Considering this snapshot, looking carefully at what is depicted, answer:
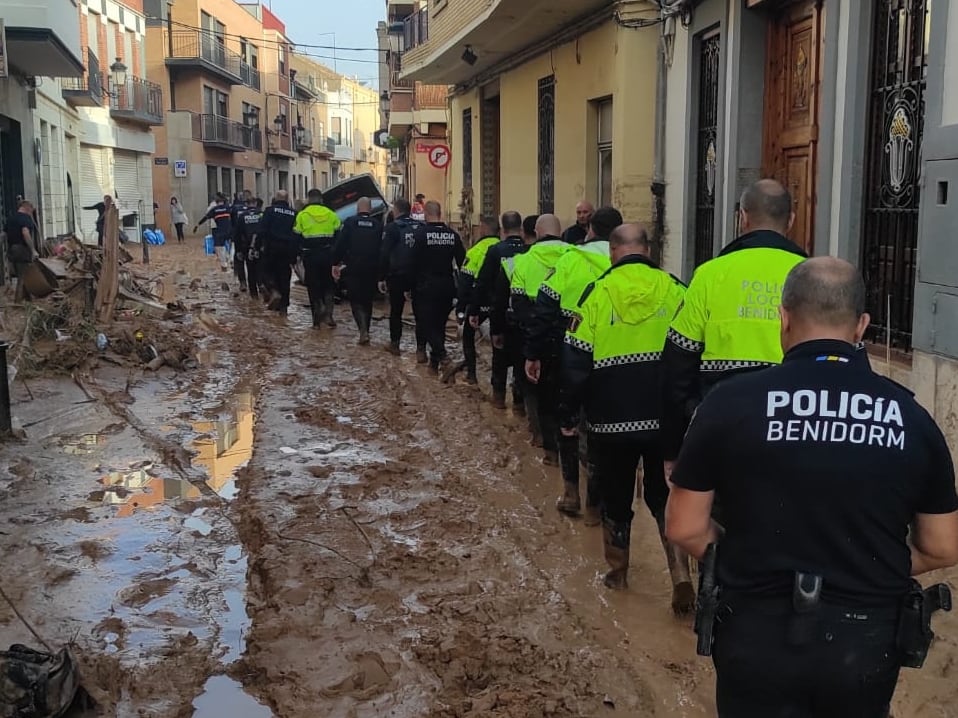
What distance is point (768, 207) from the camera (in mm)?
4395

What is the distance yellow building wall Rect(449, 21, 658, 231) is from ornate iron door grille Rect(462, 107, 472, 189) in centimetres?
79

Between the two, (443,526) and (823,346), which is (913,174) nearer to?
(443,526)

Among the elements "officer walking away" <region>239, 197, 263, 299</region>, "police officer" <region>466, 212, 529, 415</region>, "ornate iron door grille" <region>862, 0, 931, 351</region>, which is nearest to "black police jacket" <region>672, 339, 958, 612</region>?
"ornate iron door grille" <region>862, 0, 931, 351</region>

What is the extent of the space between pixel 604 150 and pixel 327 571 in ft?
33.0

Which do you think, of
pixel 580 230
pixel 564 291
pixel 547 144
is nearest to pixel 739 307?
pixel 564 291

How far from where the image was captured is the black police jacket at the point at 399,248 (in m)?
11.5

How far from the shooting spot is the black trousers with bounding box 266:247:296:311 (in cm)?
1602

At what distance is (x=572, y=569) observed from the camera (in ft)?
18.6

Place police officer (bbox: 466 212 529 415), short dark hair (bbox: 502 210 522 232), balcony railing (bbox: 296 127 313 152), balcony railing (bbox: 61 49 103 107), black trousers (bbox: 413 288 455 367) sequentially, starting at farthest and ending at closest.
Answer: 1. balcony railing (bbox: 296 127 313 152)
2. balcony railing (bbox: 61 49 103 107)
3. black trousers (bbox: 413 288 455 367)
4. short dark hair (bbox: 502 210 522 232)
5. police officer (bbox: 466 212 529 415)

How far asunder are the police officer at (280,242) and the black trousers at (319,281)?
1.07 m

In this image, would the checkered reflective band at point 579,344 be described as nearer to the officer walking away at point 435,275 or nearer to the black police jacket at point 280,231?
the officer walking away at point 435,275

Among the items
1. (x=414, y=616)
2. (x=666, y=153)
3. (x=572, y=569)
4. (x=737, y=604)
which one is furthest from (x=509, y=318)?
(x=737, y=604)

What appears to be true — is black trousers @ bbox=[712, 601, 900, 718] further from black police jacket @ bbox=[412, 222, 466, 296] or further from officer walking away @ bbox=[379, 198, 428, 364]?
officer walking away @ bbox=[379, 198, 428, 364]

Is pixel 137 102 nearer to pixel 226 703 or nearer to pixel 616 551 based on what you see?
pixel 616 551
